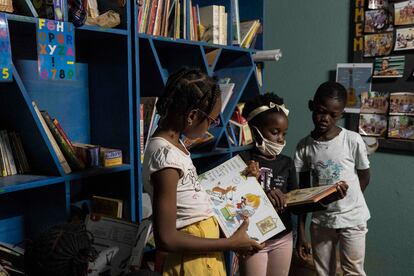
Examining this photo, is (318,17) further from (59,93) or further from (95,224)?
(95,224)

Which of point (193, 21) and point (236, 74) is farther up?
point (193, 21)

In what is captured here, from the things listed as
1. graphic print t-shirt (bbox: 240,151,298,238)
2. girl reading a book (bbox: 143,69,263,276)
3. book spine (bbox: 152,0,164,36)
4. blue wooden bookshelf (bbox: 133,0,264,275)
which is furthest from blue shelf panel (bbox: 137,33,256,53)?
graphic print t-shirt (bbox: 240,151,298,238)

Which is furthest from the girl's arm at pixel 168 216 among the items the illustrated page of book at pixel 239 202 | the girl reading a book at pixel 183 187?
the illustrated page of book at pixel 239 202

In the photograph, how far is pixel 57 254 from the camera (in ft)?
3.05

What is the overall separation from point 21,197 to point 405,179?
2.09 metres

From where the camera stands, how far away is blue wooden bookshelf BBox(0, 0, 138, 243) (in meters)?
1.28

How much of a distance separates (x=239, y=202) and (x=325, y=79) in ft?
4.82

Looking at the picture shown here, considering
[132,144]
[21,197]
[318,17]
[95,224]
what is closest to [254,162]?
[132,144]

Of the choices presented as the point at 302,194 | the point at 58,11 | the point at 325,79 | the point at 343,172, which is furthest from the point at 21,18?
the point at 325,79

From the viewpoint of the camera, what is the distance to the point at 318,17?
2.52 metres

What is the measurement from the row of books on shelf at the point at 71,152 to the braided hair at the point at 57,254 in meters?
0.40

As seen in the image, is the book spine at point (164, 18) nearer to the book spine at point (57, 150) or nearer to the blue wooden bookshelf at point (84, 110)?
the blue wooden bookshelf at point (84, 110)

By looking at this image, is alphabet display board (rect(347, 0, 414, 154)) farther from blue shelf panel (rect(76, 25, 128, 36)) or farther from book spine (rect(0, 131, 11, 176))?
book spine (rect(0, 131, 11, 176))

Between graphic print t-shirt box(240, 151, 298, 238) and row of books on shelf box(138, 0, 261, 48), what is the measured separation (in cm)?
66
